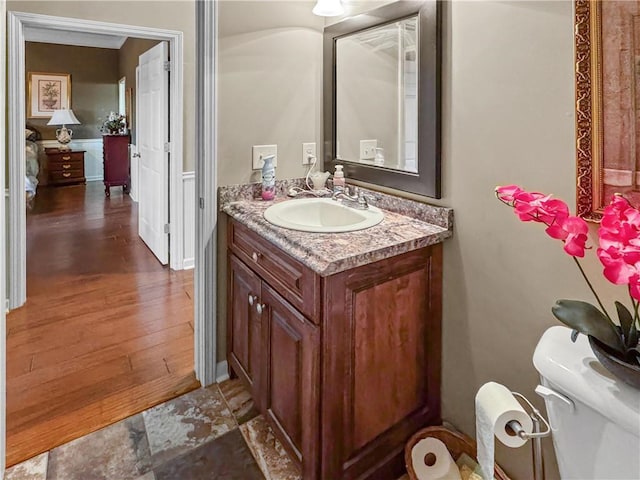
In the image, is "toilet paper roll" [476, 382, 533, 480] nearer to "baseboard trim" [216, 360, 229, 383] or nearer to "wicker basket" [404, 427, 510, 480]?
"wicker basket" [404, 427, 510, 480]

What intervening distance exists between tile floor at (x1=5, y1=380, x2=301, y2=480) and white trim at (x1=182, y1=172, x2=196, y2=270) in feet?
5.93

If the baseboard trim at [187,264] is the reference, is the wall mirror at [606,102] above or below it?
above

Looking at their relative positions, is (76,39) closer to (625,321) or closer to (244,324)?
(244,324)

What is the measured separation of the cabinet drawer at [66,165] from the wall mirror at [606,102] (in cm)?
828

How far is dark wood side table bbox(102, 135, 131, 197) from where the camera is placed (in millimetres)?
7062

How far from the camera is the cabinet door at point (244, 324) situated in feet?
5.68

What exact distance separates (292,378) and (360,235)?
0.53 metres

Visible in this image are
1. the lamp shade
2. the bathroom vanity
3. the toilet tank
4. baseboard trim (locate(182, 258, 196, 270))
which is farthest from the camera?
the lamp shade

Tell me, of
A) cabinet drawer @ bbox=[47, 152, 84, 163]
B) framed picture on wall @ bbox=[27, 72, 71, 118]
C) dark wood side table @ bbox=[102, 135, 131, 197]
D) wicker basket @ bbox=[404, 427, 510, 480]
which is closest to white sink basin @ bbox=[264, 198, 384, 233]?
wicker basket @ bbox=[404, 427, 510, 480]

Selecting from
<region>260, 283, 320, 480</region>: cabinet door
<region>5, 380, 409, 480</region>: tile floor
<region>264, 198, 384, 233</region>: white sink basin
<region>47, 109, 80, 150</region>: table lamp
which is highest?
<region>47, 109, 80, 150</region>: table lamp

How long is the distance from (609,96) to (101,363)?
242 cm

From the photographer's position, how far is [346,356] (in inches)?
53.4

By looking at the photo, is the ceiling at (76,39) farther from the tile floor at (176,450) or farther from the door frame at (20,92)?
the tile floor at (176,450)

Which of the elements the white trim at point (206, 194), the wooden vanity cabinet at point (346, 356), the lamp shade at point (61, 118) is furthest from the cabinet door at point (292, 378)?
the lamp shade at point (61, 118)
